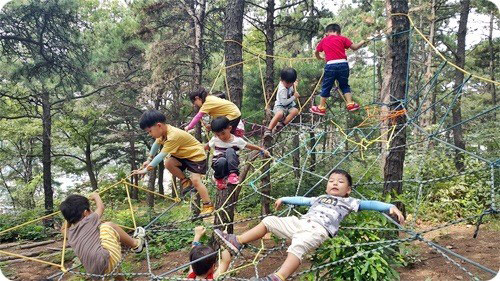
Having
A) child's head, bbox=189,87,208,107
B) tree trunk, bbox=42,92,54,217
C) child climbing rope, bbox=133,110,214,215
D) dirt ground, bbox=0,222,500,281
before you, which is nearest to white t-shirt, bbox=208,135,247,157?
child climbing rope, bbox=133,110,214,215

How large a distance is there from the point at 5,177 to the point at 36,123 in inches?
194

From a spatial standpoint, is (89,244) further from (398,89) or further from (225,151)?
(398,89)

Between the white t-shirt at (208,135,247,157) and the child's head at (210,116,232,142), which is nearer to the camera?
the child's head at (210,116,232,142)

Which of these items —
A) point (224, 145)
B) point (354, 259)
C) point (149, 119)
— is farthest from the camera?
point (224, 145)

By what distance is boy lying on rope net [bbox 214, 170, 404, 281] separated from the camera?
6.64ft

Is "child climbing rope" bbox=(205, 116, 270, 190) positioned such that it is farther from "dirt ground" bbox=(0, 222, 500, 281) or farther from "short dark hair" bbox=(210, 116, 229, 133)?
"dirt ground" bbox=(0, 222, 500, 281)

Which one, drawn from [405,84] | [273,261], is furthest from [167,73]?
[405,84]

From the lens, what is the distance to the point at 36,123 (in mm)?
10633

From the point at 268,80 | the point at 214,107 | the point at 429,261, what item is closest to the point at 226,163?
the point at 214,107

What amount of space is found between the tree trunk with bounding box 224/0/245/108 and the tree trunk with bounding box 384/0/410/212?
1.52 m

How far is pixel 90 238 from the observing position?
87.8 inches

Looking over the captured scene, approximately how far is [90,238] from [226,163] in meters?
1.24

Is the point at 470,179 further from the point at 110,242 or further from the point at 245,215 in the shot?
the point at 110,242

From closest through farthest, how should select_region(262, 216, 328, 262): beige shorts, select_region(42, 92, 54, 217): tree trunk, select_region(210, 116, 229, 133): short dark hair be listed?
select_region(262, 216, 328, 262): beige shorts → select_region(210, 116, 229, 133): short dark hair → select_region(42, 92, 54, 217): tree trunk
